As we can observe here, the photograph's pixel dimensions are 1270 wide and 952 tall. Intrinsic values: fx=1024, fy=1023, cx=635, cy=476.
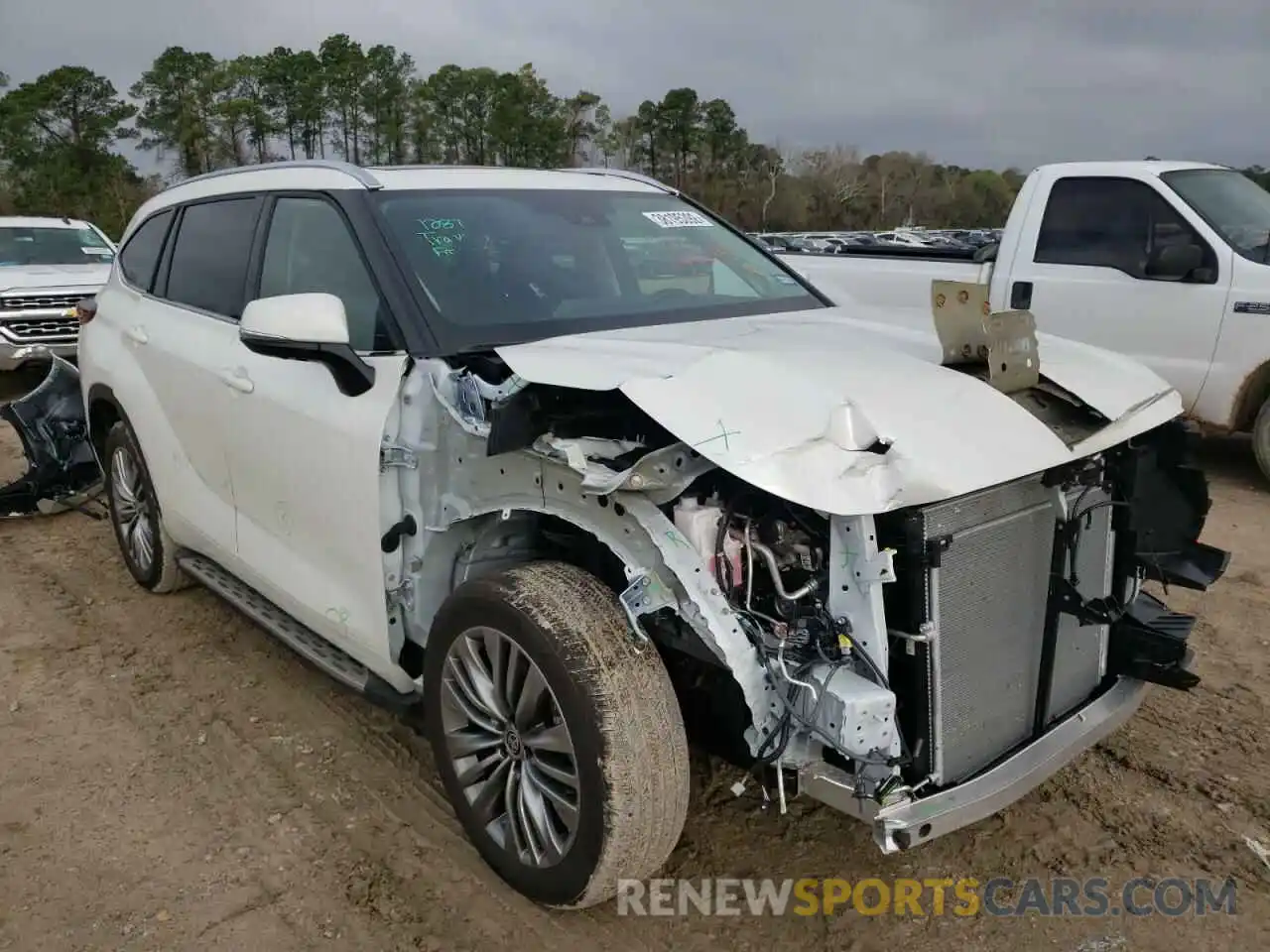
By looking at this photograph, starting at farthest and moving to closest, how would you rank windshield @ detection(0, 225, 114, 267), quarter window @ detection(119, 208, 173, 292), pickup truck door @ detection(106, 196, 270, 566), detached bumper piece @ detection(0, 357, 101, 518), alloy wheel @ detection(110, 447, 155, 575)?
windshield @ detection(0, 225, 114, 267) → detached bumper piece @ detection(0, 357, 101, 518) → alloy wheel @ detection(110, 447, 155, 575) → quarter window @ detection(119, 208, 173, 292) → pickup truck door @ detection(106, 196, 270, 566)

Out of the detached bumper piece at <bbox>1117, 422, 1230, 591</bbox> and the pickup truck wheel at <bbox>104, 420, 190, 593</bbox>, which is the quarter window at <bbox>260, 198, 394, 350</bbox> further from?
the detached bumper piece at <bbox>1117, 422, 1230, 591</bbox>

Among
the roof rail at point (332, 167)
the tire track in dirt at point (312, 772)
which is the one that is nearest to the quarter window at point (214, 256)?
the roof rail at point (332, 167)

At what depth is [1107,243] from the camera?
696cm

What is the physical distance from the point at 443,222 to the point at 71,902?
232cm

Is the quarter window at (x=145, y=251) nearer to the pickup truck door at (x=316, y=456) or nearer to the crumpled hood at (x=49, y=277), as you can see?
the pickup truck door at (x=316, y=456)

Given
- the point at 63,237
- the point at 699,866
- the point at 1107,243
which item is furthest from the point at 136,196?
the point at 699,866

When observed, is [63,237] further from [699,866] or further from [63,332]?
[699,866]

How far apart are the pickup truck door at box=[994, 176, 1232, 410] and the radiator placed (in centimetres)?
444

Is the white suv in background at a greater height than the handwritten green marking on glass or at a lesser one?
lesser

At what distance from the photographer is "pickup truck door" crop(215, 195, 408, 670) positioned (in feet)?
10.1

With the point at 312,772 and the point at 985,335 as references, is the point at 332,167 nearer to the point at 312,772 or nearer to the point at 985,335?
the point at 312,772

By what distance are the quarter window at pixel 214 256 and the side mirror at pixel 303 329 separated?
3.37 feet

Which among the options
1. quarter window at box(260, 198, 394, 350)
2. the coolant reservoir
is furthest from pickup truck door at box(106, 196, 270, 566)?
the coolant reservoir

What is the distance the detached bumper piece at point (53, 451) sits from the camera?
6.39 metres
